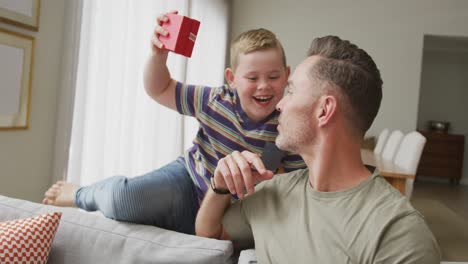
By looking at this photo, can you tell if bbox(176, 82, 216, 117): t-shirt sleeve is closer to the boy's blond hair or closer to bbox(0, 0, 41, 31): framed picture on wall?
the boy's blond hair

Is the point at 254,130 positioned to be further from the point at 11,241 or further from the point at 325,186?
the point at 11,241

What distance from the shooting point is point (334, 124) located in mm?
1104

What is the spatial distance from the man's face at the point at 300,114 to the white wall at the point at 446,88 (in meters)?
8.58

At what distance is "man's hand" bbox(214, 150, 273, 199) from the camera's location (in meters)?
1.05

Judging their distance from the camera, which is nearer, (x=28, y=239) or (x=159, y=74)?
(x=28, y=239)

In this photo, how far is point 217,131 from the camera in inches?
60.8

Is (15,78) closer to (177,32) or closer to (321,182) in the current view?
(177,32)

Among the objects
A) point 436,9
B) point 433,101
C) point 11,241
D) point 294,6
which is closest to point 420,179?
point 433,101

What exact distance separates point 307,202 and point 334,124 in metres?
0.22

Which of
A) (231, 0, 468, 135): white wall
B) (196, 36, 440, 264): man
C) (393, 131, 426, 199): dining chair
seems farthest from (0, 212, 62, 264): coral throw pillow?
(231, 0, 468, 135): white wall

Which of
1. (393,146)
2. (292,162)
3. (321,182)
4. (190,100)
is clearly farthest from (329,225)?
(393,146)

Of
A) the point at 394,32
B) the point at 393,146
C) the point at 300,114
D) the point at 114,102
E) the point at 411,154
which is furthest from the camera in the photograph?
the point at 394,32

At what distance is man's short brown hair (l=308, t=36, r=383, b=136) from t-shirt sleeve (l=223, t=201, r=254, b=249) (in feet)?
1.38

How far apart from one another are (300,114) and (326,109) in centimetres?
7
